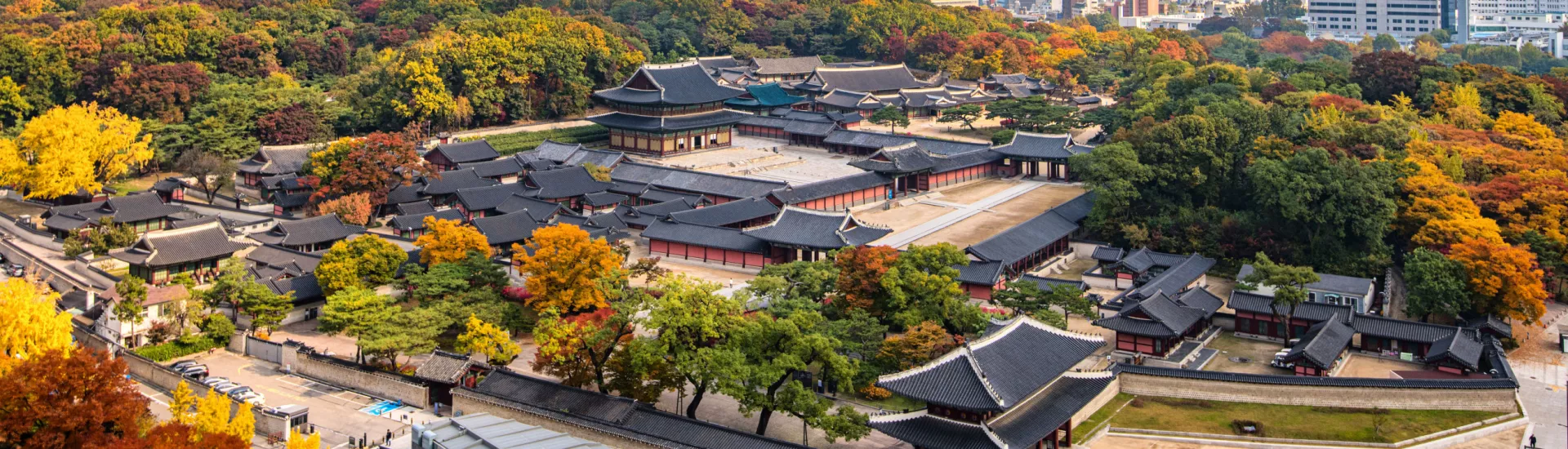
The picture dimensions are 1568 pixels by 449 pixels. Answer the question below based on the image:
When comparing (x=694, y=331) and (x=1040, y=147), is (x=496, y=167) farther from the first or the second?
(x=694, y=331)

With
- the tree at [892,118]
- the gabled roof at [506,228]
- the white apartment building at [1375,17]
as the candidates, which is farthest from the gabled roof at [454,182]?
the white apartment building at [1375,17]

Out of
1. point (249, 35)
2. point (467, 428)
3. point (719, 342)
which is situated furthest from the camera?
point (249, 35)

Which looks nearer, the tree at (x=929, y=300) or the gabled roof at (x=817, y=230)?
the tree at (x=929, y=300)

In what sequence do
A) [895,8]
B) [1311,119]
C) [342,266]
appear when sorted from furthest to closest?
[895,8] < [1311,119] < [342,266]

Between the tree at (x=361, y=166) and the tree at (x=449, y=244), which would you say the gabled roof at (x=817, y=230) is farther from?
the tree at (x=361, y=166)

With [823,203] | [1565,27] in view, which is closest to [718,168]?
[823,203]

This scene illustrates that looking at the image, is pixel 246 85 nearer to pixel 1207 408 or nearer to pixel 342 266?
pixel 342 266

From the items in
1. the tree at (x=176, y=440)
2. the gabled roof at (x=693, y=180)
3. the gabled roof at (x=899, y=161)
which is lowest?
the tree at (x=176, y=440)
